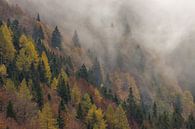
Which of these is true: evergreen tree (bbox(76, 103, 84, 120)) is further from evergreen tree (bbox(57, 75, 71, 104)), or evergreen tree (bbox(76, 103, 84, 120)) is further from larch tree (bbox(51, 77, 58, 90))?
larch tree (bbox(51, 77, 58, 90))

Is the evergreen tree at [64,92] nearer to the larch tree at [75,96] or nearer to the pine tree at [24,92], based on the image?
the larch tree at [75,96]

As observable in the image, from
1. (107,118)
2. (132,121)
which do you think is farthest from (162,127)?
(107,118)

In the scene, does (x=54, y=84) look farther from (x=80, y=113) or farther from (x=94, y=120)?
(x=94, y=120)

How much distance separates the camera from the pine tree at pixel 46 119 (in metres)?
144

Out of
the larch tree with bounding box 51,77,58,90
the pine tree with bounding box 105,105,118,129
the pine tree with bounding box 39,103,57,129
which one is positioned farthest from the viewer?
the larch tree with bounding box 51,77,58,90

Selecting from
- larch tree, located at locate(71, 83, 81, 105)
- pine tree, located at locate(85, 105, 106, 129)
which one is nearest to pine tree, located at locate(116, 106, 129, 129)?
pine tree, located at locate(85, 105, 106, 129)

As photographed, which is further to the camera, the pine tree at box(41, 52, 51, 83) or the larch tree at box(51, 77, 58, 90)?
the pine tree at box(41, 52, 51, 83)

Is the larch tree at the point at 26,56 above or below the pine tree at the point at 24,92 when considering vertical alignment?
above

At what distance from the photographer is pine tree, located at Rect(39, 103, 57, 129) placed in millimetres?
144000

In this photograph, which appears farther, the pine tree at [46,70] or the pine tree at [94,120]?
the pine tree at [46,70]

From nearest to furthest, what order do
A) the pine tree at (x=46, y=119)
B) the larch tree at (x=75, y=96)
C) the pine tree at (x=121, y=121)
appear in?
the pine tree at (x=46, y=119), the pine tree at (x=121, y=121), the larch tree at (x=75, y=96)

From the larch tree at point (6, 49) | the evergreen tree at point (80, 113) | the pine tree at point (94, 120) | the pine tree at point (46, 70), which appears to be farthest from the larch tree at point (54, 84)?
the pine tree at point (94, 120)

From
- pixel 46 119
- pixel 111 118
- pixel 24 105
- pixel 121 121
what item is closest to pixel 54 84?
pixel 111 118

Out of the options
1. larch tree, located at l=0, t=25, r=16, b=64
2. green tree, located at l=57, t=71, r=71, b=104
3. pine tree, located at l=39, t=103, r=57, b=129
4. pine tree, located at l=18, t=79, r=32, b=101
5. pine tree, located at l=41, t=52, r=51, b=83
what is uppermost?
larch tree, located at l=0, t=25, r=16, b=64
